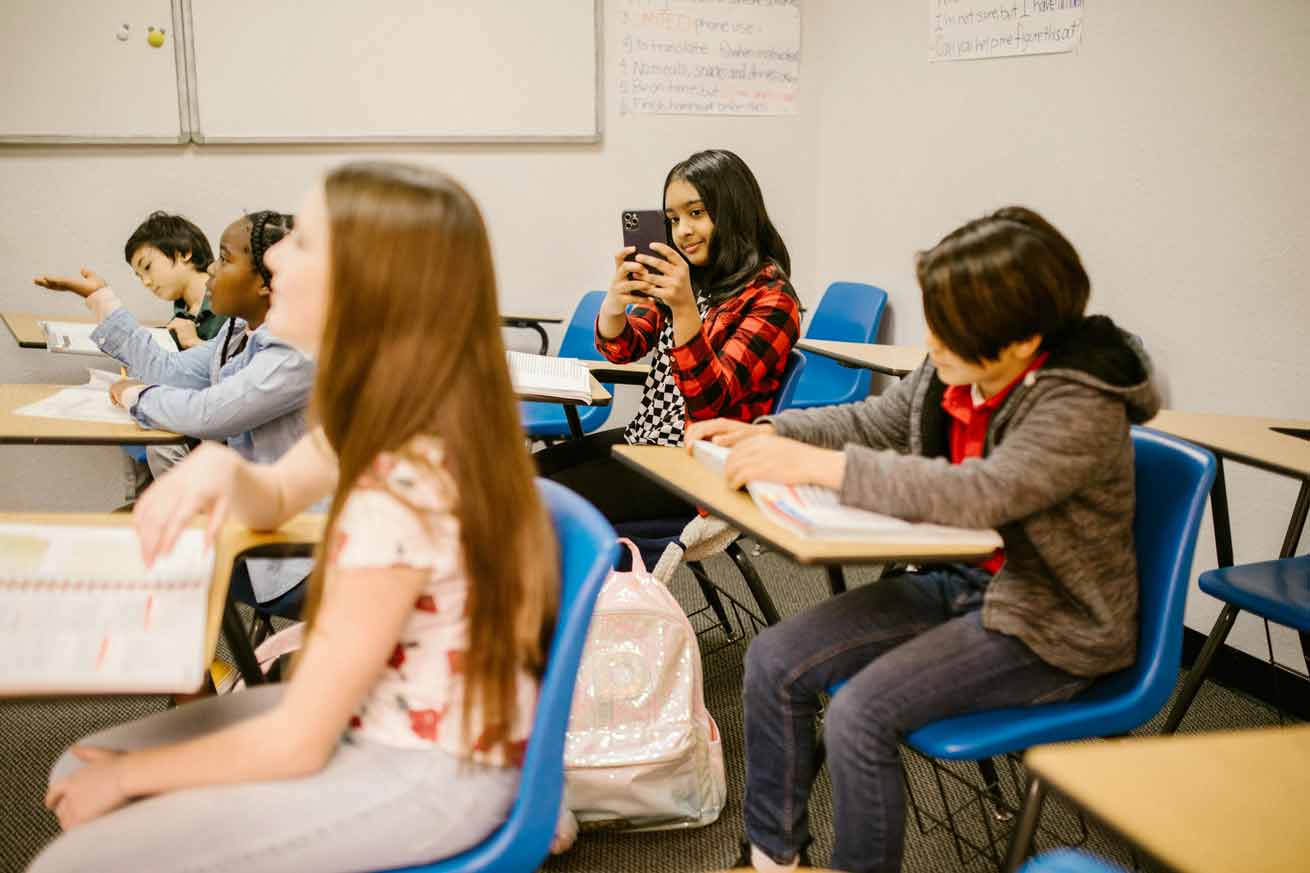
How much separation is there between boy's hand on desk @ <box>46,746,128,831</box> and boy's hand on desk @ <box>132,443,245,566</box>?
0.19 meters

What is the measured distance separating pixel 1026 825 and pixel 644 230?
1.30 meters

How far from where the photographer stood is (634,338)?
2330 millimetres

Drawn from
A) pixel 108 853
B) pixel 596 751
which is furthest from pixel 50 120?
pixel 108 853

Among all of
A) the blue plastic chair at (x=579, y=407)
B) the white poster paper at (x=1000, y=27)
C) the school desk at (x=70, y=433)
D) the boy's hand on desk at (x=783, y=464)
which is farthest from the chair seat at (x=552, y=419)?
the boy's hand on desk at (x=783, y=464)

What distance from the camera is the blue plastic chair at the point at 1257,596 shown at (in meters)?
1.65

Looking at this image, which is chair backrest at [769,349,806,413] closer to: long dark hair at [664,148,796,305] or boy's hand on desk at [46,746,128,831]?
long dark hair at [664,148,796,305]

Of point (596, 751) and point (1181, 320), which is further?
point (1181, 320)

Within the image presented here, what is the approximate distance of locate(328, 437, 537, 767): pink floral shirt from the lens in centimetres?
84

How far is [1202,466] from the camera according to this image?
1258 mm

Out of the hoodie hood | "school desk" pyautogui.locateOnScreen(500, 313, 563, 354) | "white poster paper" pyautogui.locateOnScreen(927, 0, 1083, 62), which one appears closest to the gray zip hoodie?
the hoodie hood

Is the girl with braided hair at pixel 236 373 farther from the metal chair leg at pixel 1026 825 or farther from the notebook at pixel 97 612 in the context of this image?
the metal chair leg at pixel 1026 825

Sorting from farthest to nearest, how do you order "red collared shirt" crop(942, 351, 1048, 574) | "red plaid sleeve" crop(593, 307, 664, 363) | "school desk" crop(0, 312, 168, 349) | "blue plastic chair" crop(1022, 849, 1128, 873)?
"school desk" crop(0, 312, 168, 349), "red plaid sleeve" crop(593, 307, 664, 363), "red collared shirt" crop(942, 351, 1048, 574), "blue plastic chair" crop(1022, 849, 1128, 873)

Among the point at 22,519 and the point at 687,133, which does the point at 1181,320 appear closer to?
the point at 687,133

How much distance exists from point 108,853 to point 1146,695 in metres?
1.16
